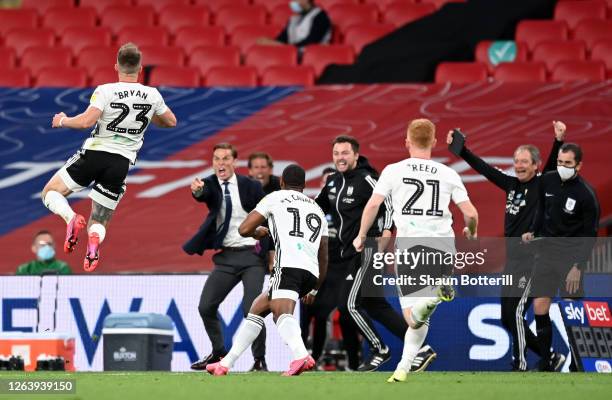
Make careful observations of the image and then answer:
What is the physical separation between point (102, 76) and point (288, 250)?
10181 mm

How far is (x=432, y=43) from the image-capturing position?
61.0ft

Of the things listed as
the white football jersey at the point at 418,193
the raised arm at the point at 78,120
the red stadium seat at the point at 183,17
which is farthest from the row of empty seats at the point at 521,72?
the raised arm at the point at 78,120

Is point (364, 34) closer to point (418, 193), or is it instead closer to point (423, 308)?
point (418, 193)

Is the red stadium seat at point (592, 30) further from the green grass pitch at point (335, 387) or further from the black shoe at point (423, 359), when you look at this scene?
the green grass pitch at point (335, 387)

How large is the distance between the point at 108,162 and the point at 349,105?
7491mm

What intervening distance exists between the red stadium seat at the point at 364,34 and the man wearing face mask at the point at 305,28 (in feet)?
1.16

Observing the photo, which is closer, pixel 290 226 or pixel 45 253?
pixel 290 226

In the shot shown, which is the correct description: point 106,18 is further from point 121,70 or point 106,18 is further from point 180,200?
point 121,70

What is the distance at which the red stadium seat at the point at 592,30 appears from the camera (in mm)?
18547

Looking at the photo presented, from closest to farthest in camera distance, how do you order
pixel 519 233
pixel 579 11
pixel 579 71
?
1. pixel 519 233
2. pixel 579 71
3. pixel 579 11

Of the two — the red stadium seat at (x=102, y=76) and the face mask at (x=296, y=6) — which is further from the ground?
the face mask at (x=296, y=6)

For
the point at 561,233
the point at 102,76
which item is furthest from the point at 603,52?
the point at 102,76

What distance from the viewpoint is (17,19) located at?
2130 centimetres

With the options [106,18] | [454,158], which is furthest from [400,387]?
[106,18]
